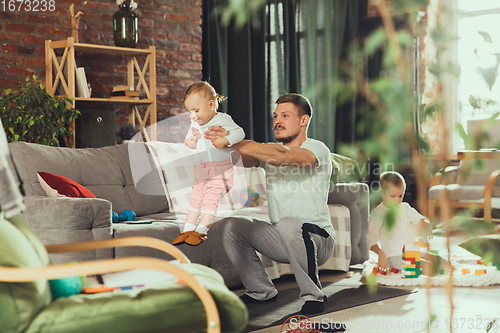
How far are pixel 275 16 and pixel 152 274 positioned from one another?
469cm

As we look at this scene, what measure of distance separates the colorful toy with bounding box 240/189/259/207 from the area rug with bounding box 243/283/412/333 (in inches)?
31.9

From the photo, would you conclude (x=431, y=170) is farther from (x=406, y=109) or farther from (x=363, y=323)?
(x=363, y=323)

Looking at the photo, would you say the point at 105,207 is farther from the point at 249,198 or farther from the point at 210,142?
the point at 249,198

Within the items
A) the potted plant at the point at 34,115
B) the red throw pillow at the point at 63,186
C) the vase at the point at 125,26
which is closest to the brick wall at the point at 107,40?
the vase at the point at 125,26

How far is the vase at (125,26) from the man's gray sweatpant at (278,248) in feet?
7.78

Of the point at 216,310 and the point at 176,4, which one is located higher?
the point at 176,4

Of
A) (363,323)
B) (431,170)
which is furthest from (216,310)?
(363,323)

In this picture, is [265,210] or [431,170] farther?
[265,210]

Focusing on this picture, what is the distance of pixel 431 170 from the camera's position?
93 cm

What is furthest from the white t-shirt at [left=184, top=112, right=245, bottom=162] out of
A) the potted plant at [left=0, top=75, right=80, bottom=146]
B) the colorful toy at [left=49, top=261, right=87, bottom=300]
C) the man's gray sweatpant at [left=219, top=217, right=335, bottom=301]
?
the potted plant at [left=0, top=75, right=80, bottom=146]

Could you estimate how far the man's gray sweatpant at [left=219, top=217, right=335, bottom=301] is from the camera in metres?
2.48

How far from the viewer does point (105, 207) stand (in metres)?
2.44

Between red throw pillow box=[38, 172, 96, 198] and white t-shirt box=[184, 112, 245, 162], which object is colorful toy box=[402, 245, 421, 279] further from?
red throw pillow box=[38, 172, 96, 198]

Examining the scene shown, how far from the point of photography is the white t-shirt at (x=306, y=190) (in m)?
2.59
